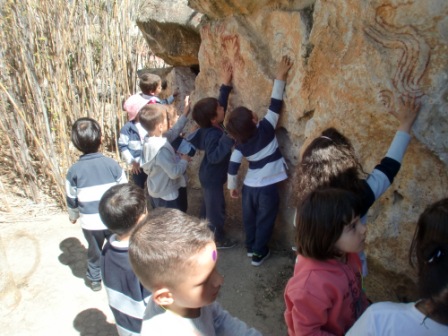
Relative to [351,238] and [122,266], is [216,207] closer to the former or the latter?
[122,266]

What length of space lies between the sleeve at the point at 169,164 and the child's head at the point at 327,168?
1.33m

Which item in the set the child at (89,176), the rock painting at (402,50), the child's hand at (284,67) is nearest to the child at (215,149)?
the child's hand at (284,67)

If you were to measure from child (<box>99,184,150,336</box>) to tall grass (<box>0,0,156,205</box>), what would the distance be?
8.33 feet

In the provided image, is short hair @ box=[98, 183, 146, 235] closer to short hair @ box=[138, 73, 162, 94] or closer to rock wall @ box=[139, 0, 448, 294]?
rock wall @ box=[139, 0, 448, 294]

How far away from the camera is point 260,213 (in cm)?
299

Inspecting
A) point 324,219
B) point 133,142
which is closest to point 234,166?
point 133,142

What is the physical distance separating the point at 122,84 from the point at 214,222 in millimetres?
2310

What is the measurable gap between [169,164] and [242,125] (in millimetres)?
672

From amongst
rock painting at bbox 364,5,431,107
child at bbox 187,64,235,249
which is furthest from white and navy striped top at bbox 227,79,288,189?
rock painting at bbox 364,5,431,107

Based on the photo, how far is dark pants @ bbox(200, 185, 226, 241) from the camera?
10.7ft

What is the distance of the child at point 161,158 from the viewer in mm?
3006

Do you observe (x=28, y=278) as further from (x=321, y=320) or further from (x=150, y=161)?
(x=321, y=320)

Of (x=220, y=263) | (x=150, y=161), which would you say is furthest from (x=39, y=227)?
(x=220, y=263)

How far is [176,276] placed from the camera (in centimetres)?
119
